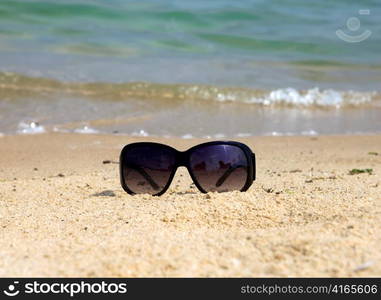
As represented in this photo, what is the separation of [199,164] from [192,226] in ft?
1.97

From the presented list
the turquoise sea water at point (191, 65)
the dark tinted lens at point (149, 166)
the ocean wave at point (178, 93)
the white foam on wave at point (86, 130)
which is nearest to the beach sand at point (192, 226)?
the dark tinted lens at point (149, 166)

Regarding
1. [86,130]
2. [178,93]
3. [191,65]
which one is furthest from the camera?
[191,65]

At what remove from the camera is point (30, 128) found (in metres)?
6.54

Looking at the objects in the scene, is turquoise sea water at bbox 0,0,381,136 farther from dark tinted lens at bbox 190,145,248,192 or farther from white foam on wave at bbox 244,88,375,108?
dark tinted lens at bbox 190,145,248,192

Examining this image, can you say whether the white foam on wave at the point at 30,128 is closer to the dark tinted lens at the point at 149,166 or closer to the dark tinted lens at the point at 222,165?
the dark tinted lens at the point at 149,166

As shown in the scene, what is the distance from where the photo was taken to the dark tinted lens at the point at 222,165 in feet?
11.0

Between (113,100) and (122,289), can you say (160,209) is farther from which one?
(113,100)

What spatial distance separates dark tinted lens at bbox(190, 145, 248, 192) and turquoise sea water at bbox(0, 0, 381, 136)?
3.17 m

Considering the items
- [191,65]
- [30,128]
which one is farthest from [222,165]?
[191,65]

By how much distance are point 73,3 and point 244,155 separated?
12.1 m

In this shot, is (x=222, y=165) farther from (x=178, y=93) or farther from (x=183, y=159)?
(x=178, y=93)

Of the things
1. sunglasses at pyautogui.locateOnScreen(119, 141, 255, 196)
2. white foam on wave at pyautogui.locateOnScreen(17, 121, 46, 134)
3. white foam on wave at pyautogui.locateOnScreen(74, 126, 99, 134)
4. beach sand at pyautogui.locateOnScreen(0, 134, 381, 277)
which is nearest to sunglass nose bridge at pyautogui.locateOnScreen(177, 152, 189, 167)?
sunglasses at pyautogui.locateOnScreen(119, 141, 255, 196)

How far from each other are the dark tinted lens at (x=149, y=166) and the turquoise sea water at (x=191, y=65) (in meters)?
3.08

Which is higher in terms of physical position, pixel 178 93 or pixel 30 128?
pixel 178 93
